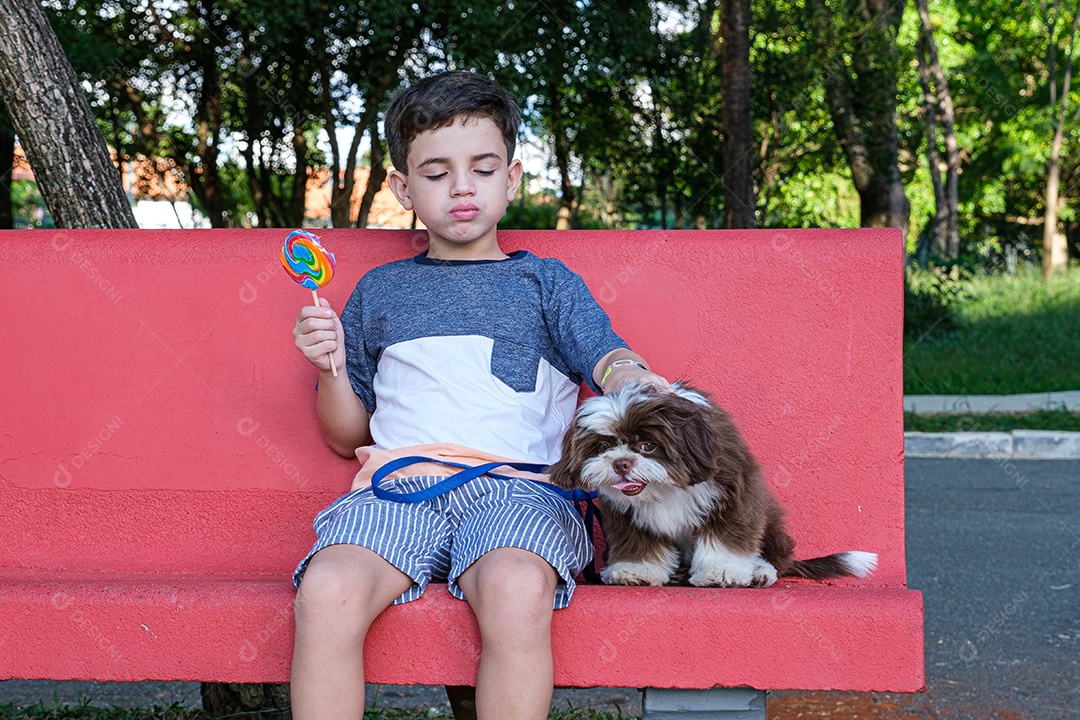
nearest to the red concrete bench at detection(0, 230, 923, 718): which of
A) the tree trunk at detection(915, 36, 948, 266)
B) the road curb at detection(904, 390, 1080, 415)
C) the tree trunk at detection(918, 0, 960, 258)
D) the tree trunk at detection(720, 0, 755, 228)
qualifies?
the road curb at detection(904, 390, 1080, 415)

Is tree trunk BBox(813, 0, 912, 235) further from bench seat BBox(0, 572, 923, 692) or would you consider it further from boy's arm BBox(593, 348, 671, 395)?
bench seat BBox(0, 572, 923, 692)

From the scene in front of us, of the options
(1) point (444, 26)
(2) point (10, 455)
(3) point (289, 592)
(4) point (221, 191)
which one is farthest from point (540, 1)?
(3) point (289, 592)

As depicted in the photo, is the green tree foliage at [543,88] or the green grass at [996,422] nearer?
the green grass at [996,422]

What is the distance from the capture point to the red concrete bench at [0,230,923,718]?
9.61ft

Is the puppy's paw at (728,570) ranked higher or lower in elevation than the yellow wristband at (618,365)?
lower

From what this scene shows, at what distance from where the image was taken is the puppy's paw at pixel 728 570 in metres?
2.44

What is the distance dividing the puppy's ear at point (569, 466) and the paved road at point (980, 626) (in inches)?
64.2

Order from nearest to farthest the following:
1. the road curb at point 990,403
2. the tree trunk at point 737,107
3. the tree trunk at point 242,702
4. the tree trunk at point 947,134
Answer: the tree trunk at point 242,702, the road curb at point 990,403, the tree trunk at point 737,107, the tree trunk at point 947,134

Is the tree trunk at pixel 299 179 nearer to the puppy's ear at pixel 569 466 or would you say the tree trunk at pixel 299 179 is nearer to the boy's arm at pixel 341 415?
the boy's arm at pixel 341 415

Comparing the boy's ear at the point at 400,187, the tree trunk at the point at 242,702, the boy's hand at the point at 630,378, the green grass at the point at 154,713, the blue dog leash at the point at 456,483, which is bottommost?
the green grass at the point at 154,713

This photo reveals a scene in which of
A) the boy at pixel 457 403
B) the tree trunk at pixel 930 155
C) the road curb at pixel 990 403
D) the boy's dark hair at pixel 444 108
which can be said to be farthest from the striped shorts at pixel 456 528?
the tree trunk at pixel 930 155

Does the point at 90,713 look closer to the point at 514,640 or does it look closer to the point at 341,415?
the point at 341,415

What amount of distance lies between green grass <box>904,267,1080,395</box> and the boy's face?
8496 millimetres

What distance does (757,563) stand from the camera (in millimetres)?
2477
